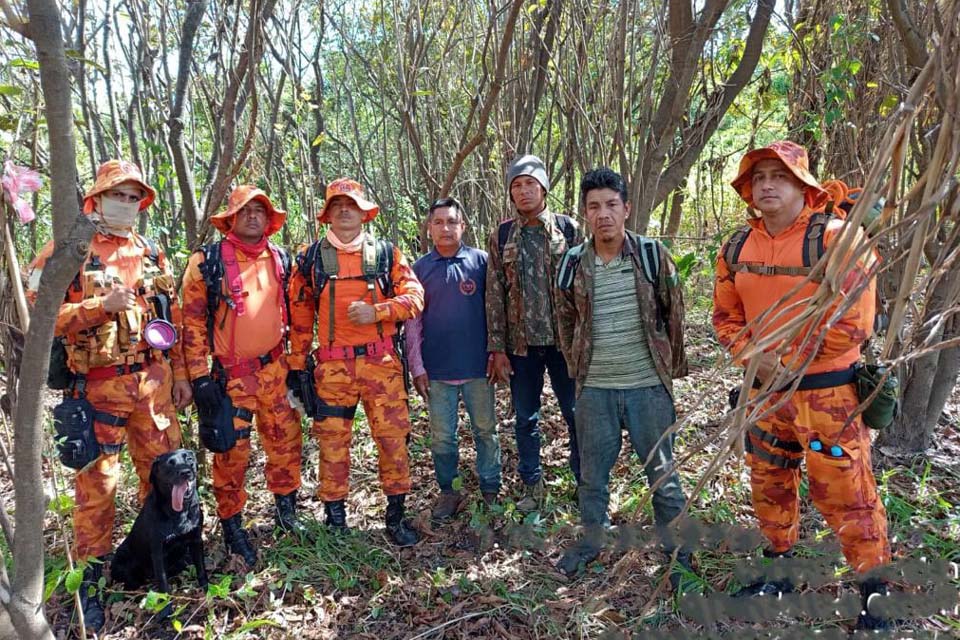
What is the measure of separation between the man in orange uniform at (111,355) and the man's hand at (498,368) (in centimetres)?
176

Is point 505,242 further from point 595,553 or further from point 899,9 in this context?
point 899,9

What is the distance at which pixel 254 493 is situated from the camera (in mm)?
4078

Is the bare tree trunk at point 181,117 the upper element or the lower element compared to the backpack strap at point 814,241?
upper

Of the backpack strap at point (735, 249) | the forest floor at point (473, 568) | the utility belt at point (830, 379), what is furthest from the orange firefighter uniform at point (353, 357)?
the utility belt at point (830, 379)

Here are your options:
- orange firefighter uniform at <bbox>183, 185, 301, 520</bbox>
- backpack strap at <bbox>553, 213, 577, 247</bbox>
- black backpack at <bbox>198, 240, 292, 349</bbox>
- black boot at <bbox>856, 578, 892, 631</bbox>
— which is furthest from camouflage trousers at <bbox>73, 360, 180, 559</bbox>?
black boot at <bbox>856, 578, 892, 631</bbox>

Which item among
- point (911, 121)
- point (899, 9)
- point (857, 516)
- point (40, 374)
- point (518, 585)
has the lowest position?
point (518, 585)

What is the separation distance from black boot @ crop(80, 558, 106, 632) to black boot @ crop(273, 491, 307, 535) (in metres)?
0.90

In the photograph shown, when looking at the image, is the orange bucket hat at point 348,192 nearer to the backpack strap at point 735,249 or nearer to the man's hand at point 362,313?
the man's hand at point 362,313

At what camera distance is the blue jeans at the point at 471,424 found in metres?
3.72

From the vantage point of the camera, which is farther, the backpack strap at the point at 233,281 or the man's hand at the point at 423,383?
the man's hand at the point at 423,383

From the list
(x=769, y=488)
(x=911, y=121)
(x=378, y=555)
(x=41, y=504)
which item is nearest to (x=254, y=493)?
(x=378, y=555)

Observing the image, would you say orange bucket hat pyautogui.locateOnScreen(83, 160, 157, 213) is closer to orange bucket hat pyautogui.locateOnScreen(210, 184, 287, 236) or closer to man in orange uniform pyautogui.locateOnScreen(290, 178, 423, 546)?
orange bucket hat pyautogui.locateOnScreen(210, 184, 287, 236)

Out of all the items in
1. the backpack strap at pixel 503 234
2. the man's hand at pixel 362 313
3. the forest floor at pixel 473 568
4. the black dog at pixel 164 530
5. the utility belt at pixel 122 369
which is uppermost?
the backpack strap at pixel 503 234

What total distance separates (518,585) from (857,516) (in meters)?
1.56
